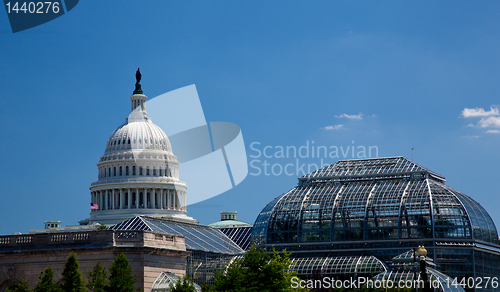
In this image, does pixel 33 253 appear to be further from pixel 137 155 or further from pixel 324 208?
pixel 137 155

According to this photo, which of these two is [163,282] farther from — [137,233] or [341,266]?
[341,266]

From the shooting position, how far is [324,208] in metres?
98.2

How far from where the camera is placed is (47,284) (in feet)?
171

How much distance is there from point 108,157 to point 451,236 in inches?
3632

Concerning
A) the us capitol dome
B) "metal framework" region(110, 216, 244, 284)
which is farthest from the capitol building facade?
"metal framework" region(110, 216, 244, 284)

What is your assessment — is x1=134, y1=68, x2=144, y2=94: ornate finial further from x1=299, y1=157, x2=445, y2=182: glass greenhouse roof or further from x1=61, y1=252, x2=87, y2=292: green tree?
x1=61, y1=252, x2=87, y2=292: green tree

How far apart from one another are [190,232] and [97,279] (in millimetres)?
43046

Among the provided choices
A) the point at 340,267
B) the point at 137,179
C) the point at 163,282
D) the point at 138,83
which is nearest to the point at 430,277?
the point at 340,267

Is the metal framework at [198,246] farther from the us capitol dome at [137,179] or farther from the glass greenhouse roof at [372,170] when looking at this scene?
the us capitol dome at [137,179]

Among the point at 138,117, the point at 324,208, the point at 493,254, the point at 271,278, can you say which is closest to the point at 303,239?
the point at 324,208

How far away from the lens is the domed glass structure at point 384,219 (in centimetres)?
9006

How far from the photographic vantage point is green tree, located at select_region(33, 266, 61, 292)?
51.8m

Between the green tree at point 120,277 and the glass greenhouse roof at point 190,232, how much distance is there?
2942 cm

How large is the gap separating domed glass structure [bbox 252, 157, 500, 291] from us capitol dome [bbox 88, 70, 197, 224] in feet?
194
